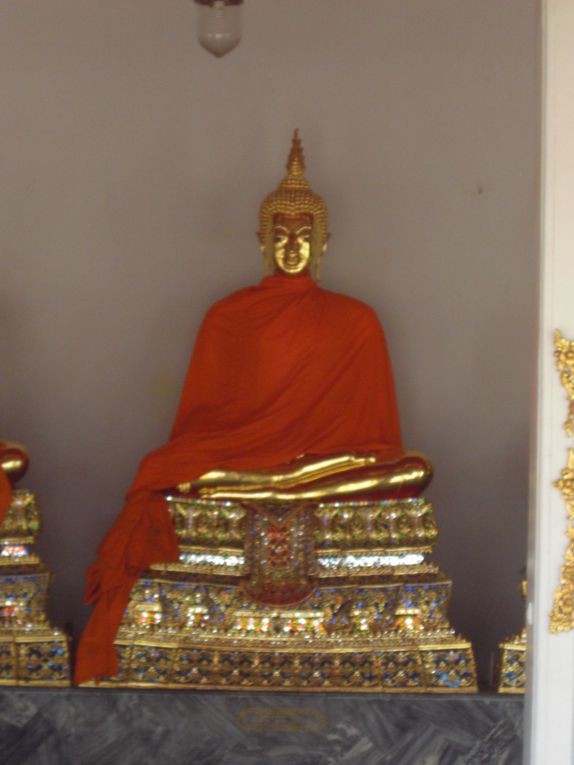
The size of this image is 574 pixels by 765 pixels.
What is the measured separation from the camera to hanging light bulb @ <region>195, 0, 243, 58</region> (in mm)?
4918

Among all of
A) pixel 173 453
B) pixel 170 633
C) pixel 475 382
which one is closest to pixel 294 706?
pixel 170 633

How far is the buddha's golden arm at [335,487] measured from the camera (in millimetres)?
5797

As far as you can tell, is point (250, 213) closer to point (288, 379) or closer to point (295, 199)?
point (295, 199)

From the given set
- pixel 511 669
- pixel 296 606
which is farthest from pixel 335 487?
pixel 511 669

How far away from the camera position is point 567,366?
3.62 metres

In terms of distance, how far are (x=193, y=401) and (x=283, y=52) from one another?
162 cm

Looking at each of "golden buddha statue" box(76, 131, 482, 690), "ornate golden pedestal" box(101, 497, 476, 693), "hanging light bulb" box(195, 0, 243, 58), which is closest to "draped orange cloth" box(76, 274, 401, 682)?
"golden buddha statue" box(76, 131, 482, 690)

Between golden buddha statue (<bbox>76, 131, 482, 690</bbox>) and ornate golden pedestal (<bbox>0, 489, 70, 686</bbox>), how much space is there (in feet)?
0.36

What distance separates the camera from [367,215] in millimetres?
6855

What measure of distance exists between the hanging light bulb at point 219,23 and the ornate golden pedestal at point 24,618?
71.5 inches

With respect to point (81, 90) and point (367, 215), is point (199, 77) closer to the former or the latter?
point (81, 90)

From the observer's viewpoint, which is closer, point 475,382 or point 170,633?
point 170,633

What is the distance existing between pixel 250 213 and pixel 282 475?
1491mm

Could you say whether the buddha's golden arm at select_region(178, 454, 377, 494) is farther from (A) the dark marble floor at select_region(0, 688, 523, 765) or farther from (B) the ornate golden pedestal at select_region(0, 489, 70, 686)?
(A) the dark marble floor at select_region(0, 688, 523, 765)
